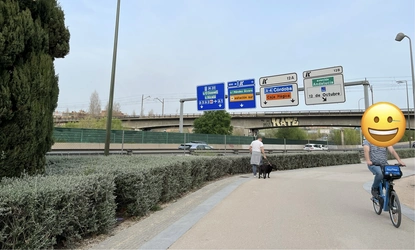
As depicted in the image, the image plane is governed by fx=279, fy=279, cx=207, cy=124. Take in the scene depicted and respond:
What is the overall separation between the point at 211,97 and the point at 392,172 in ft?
47.4

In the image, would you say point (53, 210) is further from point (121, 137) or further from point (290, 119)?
point (290, 119)

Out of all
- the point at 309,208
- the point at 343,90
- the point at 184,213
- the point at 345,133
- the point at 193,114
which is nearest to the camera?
the point at 184,213

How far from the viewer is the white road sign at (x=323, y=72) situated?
47.7ft

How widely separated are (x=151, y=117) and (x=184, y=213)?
5833 centimetres

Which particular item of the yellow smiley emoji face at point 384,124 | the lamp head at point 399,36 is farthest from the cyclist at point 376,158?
the lamp head at point 399,36

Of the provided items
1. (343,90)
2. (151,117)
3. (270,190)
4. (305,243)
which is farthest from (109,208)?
(151,117)

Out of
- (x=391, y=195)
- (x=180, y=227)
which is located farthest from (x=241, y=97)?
(x=180, y=227)

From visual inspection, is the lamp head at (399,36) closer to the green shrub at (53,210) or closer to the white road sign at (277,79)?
the white road sign at (277,79)

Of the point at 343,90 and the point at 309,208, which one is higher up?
the point at 343,90

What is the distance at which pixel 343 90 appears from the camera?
1438cm

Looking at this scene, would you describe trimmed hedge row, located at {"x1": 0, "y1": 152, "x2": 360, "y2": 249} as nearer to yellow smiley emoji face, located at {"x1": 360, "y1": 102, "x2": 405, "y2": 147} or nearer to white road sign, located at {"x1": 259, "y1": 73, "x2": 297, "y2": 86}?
yellow smiley emoji face, located at {"x1": 360, "y1": 102, "x2": 405, "y2": 147}

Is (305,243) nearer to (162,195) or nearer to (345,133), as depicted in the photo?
(162,195)

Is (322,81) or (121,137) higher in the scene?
(322,81)

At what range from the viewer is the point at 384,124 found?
363cm
